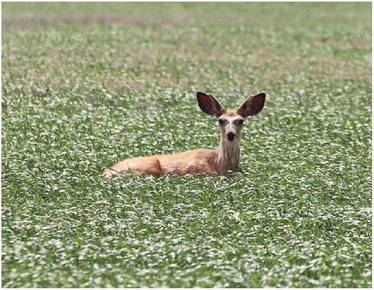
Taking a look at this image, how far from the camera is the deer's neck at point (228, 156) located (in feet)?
52.9

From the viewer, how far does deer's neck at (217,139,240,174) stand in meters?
16.1

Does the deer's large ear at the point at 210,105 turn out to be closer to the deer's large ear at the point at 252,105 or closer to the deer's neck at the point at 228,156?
the deer's large ear at the point at 252,105

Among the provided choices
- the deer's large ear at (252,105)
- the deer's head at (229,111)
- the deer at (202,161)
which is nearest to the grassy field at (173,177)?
the deer at (202,161)

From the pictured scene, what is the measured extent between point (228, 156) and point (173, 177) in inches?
45.7

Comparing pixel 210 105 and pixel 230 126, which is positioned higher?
pixel 210 105

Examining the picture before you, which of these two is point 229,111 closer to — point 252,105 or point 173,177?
point 252,105

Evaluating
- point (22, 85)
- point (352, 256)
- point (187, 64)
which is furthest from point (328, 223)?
point (187, 64)

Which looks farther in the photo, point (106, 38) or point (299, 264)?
point (106, 38)

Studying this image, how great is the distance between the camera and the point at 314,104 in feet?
80.3

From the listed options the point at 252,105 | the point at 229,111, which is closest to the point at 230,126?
the point at 229,111

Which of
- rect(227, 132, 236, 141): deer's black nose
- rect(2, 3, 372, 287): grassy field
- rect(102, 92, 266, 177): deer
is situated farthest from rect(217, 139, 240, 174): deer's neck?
rect(2, 3, 372, 287): grassy field

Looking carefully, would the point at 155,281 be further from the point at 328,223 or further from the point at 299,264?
the point at 328,223

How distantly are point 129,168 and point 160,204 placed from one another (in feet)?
6.10

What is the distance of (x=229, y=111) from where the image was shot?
16500 mm
